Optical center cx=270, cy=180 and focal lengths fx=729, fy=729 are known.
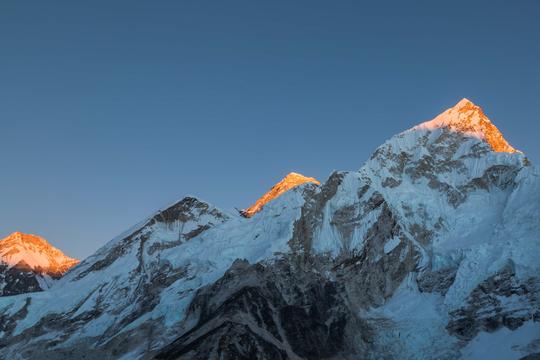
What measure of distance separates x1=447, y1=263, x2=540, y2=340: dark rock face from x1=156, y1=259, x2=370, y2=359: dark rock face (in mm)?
25303

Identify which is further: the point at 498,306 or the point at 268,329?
the point at 268,329

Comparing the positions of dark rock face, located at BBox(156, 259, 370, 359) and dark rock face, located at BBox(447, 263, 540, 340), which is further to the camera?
dark rock face, located at BBox(447, 263, 540, 340)

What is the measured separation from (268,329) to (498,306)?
5752cm

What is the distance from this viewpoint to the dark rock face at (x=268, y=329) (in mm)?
172125

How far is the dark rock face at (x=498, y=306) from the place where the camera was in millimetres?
174200

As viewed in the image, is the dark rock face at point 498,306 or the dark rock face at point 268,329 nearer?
the dark rock face at point 268,329

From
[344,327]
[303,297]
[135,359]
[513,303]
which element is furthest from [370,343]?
[135,359]

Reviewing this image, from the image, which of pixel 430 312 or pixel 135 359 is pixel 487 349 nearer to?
pixel 430 312

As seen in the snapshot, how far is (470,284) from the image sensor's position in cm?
19225

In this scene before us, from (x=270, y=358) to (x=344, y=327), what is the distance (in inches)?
1096

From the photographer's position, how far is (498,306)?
180 metres

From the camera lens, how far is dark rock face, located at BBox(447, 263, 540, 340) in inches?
6858

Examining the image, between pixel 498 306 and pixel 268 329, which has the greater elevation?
pixel 268 329

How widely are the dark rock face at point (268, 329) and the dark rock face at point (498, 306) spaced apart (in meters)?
25.3
